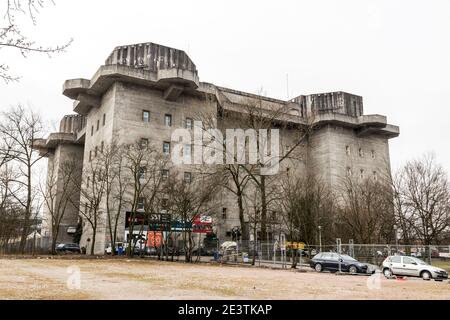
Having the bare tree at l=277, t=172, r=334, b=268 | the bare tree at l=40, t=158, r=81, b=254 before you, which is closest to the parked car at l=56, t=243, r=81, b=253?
the bare tree at l=40, t=158, r=81, b=254

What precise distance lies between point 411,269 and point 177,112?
136 ft

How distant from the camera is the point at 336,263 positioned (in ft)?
98.3

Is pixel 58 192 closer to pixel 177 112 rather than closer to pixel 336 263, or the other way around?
pixel 177 112

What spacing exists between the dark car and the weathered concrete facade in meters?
19.8

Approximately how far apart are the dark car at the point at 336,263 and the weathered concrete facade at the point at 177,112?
1977cm

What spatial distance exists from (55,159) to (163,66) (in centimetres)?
3251

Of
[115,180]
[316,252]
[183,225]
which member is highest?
[115,180]

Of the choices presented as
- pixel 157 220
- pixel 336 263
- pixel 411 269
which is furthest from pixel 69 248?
pixel 411 269

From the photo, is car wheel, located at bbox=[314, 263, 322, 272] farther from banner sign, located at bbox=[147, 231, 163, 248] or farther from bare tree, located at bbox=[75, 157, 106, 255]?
bare tree, located at bbox=[75, 157, 106, 255]

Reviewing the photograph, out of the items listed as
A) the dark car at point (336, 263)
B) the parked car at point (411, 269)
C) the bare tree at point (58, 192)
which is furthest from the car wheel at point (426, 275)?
the bare tree at point (58, 192)

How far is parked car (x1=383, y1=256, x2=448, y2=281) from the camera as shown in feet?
80.9

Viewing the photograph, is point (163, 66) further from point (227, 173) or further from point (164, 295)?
point (164, 295)
